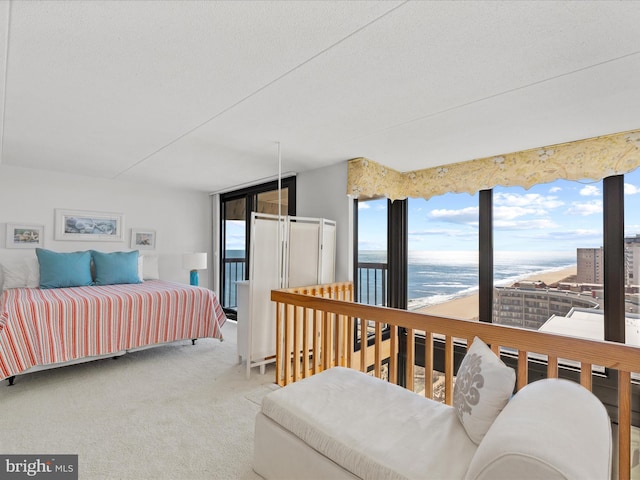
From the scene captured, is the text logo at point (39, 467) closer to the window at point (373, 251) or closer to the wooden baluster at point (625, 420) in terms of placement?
the wooden baluster at point (625, 420)

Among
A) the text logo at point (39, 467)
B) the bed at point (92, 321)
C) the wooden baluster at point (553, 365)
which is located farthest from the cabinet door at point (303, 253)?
the wooden baluster at point (553, 365)

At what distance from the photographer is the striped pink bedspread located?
2.78m

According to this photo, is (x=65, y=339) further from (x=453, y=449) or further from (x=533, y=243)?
(x=533, y=243)

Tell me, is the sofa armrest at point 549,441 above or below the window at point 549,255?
below

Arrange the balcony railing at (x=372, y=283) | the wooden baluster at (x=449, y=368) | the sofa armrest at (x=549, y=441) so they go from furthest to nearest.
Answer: the balcony railing at (x=372, y=283), the wooden baluster at (x=449, y=368), the sofa armrest at (x=549, y=441)

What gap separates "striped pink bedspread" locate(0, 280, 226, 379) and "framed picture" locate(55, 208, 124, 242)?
1001 mm

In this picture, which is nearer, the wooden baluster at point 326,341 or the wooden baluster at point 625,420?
the wooden baluster at point 625,420

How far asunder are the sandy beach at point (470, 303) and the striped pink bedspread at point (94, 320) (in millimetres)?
2534

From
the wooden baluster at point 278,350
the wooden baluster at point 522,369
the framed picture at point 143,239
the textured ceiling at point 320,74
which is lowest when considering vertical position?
the wooden baluster at point 278,350

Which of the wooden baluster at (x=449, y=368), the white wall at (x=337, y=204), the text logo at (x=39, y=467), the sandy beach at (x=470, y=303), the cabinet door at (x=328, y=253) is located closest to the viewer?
the text logo at (x=39, y=467)

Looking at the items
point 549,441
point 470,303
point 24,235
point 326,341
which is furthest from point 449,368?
point 24,235

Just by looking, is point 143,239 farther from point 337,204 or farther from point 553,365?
point 553,365

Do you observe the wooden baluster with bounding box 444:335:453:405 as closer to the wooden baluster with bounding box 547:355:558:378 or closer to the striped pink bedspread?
the wooden baluster with bounding box 547:355:558:378

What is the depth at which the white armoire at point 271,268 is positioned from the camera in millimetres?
3170
